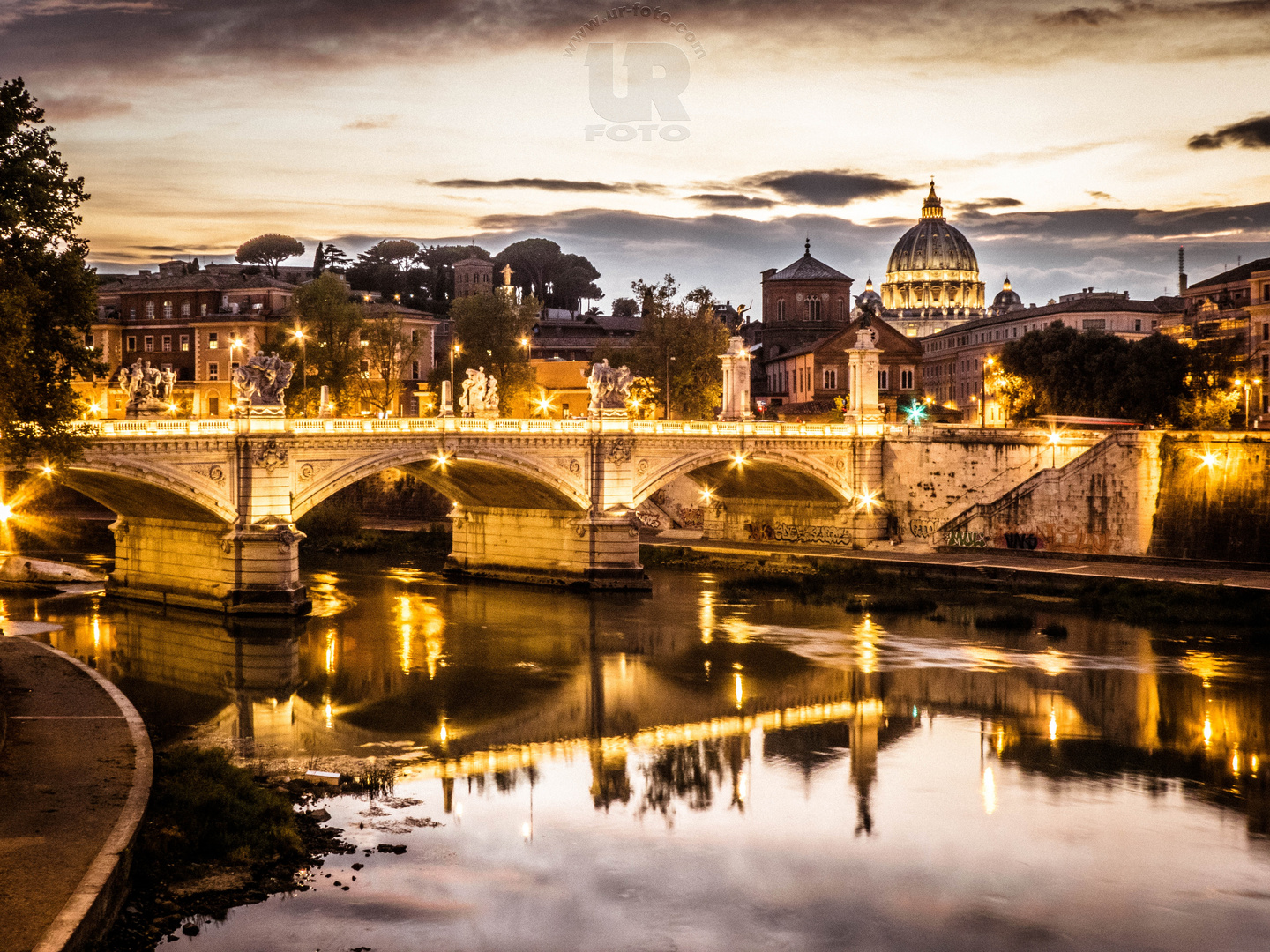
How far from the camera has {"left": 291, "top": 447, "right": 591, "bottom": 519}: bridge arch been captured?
141 ft

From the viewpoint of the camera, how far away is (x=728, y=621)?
42.5 meters

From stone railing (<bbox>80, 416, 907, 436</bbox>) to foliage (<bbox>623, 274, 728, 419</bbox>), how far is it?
55.5 feet

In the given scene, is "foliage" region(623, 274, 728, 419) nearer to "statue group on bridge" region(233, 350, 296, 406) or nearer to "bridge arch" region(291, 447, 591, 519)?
"bridge arch" region(291, 447, 591, 519)

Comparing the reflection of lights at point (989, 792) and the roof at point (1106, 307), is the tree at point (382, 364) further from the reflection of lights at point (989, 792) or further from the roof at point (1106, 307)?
the roof at point (1106, 307)

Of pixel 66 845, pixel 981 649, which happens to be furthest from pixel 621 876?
pixel 981 649

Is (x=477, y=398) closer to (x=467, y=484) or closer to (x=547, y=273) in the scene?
(x=467, y=484)

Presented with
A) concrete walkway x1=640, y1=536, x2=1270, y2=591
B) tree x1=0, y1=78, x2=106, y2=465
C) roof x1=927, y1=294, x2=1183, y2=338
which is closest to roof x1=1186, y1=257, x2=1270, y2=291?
roof x1=927, y1=294, x2=1183, y2=338

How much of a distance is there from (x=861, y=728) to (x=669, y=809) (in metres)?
7.39

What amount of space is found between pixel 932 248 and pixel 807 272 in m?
74.9

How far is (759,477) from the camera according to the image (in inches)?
2267

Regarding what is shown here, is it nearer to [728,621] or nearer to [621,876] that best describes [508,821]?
[621,876]

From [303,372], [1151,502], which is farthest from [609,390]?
[1151,502]

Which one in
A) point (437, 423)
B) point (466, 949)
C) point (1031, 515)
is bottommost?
point (466, 949)

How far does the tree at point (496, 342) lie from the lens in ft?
244
